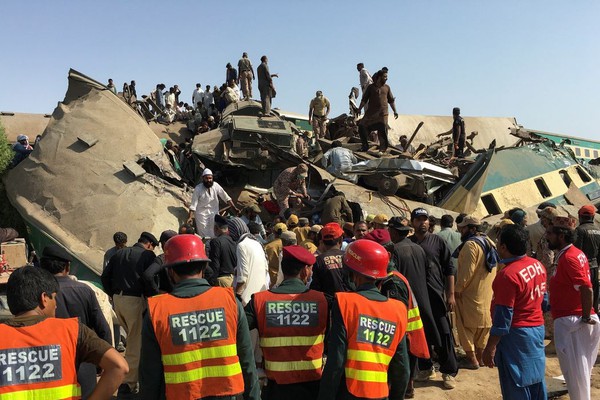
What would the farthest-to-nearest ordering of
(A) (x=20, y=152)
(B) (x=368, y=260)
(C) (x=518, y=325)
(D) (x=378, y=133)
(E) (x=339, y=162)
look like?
(D) (x=378, y=133), (E) (x=339, y=162), (A) (x=20, y=152), (C) (x=518, y=325), (B) (x=368, y=260)

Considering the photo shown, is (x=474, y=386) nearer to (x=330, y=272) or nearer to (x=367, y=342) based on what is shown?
A: (x=330, y=272)

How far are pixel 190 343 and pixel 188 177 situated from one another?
10429 mm

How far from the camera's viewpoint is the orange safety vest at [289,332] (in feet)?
11.8

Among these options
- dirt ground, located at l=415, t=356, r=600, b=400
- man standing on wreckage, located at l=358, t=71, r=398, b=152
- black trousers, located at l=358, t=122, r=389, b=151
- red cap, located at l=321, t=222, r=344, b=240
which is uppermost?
man standing on wreckage, located at l=358, t=71, r=398, b=152

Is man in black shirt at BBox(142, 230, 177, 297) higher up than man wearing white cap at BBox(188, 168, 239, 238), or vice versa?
man wearing white cap at BBox(188, 168, 239, 238)

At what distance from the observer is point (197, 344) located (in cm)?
314

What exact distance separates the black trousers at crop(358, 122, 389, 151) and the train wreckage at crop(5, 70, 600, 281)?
27 cm

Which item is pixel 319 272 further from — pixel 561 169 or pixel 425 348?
pixel 561 169

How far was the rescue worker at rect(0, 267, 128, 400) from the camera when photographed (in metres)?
2.58

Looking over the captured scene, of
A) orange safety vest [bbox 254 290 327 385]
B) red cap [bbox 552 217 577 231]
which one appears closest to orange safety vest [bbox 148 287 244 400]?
orange safety vest [bbox 254 290 327 385]

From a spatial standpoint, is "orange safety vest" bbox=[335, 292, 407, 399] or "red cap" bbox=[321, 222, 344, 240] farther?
"red cap" bbox=[321, 222, 344, 240]

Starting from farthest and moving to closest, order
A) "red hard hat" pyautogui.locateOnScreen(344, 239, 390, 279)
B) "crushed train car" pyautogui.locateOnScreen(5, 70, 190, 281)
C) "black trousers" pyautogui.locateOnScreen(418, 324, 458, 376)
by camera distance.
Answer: "crushed train car" pyautogui.locateOnScreen(5, 70, 190, 281) < "black trousers" pyautogui.locateOnScreen(418, 324, 458, 376) < "red hard hat" pyautogui.locateOnScreen(344, 239, 390, 279)

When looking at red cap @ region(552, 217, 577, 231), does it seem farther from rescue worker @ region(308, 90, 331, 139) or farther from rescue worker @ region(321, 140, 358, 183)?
rescue worker @ region(308, 90, 331, 139)

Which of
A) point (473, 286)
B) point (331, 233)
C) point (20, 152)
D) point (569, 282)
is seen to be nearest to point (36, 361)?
point (331, 233)
